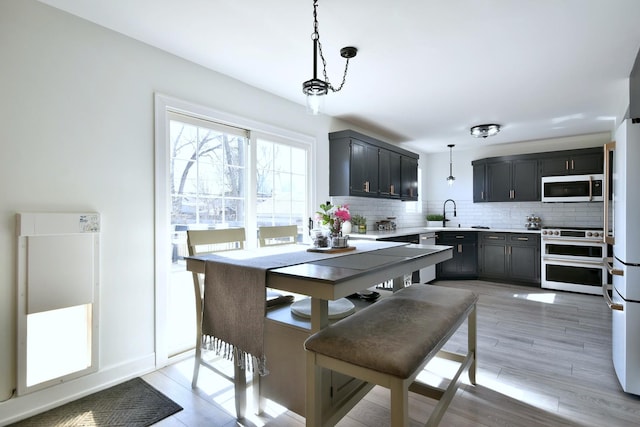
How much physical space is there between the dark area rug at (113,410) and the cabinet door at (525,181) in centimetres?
579

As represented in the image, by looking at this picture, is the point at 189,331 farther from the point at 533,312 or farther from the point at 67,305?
the point at 533,312

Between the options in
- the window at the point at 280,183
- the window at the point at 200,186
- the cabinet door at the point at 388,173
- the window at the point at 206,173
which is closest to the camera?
the window at the point at 200,186

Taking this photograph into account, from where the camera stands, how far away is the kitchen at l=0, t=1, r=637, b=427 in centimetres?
189

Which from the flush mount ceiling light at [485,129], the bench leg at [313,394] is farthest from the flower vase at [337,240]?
the flush mount ceiling light at [485,129]

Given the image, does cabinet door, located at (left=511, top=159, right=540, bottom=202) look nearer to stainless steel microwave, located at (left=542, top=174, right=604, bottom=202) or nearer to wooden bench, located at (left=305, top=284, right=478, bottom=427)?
stainless steel microwave, located at (left=542, top=174, right=604, bottom=202)

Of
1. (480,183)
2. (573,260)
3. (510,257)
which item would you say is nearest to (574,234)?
(573,260)

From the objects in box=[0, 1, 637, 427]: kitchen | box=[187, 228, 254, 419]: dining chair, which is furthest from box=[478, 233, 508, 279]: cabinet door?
box=[0, 1, 637, 427]: kitchen

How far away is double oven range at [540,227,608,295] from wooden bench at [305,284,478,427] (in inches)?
159

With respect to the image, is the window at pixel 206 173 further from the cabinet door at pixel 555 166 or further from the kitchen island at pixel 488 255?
the cabinet door at pixel 555 166

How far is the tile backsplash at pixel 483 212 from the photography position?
517 centimetres

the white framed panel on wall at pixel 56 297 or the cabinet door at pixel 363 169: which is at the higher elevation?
the cabinet door at pixel 363 169

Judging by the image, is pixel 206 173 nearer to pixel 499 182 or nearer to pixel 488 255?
pixel 488 255

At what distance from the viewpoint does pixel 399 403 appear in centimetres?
124

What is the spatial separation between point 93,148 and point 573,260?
5.97 m
